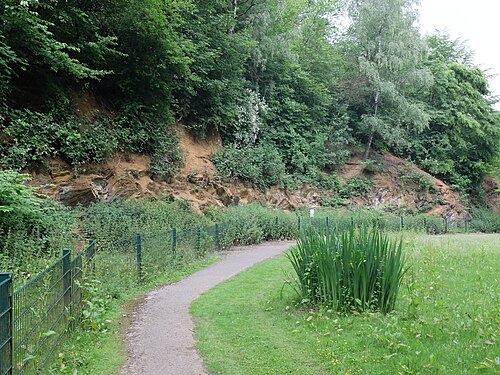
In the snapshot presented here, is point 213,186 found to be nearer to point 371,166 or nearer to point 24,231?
point 24,231

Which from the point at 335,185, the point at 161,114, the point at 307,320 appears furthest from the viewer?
the point at 335,185

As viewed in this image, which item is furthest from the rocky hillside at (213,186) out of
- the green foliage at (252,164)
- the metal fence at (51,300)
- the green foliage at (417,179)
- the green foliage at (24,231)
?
the metal fence at (51,300)

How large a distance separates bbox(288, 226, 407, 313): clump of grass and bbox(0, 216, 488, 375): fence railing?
3686 mm

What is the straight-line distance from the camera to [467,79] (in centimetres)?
3738

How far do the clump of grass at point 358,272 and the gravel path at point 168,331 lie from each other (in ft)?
7.47

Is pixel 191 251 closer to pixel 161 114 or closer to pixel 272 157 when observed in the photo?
pixel 161 114

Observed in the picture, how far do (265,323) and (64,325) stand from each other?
2895 millimetres

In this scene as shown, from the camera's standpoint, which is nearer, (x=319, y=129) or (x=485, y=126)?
(x=319, y=129)

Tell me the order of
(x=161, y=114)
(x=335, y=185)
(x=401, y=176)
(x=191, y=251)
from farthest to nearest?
1. (x=401, y=176)
2. (x=335, y=185)
3. (x=161, y=114)
4. (x=191, y=251)

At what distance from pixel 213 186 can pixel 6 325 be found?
1708 cm

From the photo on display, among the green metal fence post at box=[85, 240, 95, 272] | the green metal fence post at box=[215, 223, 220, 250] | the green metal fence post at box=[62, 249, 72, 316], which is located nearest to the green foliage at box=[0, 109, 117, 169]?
the green metal fence post at box=[215, 223, 220, 250]

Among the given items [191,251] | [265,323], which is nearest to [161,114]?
[191,251]

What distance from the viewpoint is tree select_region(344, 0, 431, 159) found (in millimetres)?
30198

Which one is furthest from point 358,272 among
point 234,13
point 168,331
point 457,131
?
point 457,131
